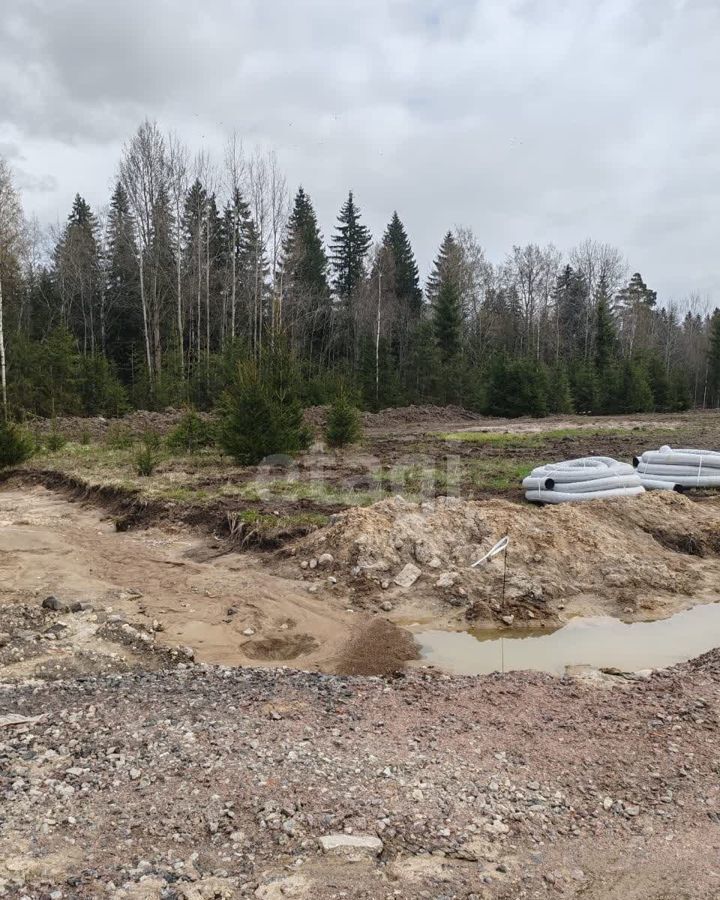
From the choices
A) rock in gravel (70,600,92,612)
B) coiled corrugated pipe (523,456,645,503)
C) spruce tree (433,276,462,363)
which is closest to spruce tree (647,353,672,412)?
spruce tree (433,276,462,363)

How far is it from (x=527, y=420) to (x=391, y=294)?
19.4 metres

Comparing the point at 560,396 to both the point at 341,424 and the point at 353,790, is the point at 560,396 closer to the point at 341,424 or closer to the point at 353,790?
the point at 341,424

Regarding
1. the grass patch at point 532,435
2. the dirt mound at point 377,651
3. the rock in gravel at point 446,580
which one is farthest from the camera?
the grass patch at point 532,435

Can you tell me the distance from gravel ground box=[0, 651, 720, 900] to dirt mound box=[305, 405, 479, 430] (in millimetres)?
20520

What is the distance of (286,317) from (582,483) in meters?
30.3

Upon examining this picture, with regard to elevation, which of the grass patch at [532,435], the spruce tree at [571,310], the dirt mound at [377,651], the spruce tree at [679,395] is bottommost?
the dirt mound at [377,651]

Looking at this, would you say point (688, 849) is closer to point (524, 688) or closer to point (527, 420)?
point (524, 688)

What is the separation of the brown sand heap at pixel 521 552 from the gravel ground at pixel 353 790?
2554mm

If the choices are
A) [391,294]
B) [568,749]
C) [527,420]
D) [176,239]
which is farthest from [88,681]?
[391,294]

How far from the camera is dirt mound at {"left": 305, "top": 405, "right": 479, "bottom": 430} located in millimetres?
26547

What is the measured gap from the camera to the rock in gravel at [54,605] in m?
6.57

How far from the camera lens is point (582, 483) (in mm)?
10789

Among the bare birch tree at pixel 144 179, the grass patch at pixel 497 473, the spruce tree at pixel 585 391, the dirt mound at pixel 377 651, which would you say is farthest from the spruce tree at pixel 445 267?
the dirt mound at pixel 377 651

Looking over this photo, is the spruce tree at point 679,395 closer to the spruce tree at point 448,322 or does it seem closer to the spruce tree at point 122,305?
the spruce tree at point 448,322
